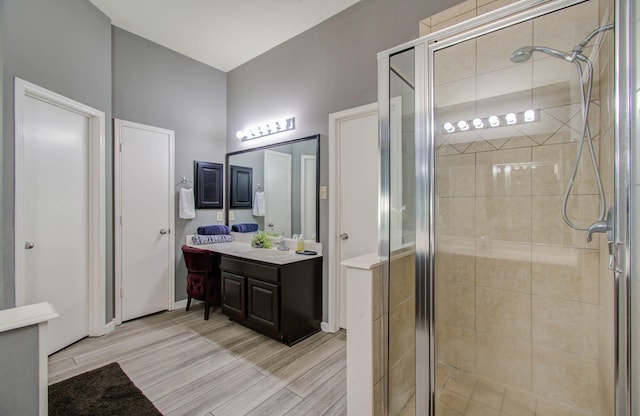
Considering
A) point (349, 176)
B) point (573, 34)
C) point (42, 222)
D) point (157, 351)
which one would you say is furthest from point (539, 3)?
point (42, 222)

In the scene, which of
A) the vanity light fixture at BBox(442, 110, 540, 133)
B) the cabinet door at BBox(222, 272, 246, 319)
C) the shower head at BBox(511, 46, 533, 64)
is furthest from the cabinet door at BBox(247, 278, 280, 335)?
the shower head at BBox(511, 46, 533, 64)

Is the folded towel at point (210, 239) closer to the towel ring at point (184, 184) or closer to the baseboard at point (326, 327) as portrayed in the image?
the towel ring at point (184, 184)

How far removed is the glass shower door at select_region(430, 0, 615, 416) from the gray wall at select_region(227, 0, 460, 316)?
83 centimetres

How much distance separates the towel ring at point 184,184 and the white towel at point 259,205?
2.85 ft

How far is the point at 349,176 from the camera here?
2.66 meters

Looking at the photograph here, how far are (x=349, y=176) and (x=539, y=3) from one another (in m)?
1.73

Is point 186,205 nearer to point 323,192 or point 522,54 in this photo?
point 323,192

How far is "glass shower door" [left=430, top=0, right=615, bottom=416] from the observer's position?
4.64ft

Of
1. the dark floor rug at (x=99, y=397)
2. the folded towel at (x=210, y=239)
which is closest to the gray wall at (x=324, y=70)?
the folded towel at (x=210, y=239)

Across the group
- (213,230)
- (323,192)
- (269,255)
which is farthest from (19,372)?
(213,230)

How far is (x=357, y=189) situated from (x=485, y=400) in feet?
5.81

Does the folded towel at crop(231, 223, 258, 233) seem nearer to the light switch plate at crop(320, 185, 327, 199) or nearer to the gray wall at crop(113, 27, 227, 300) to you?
the gray wall at crop(113, 27, 227, 300)

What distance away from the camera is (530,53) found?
155 cm

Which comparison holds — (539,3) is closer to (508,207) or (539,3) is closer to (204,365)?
(508,207)
